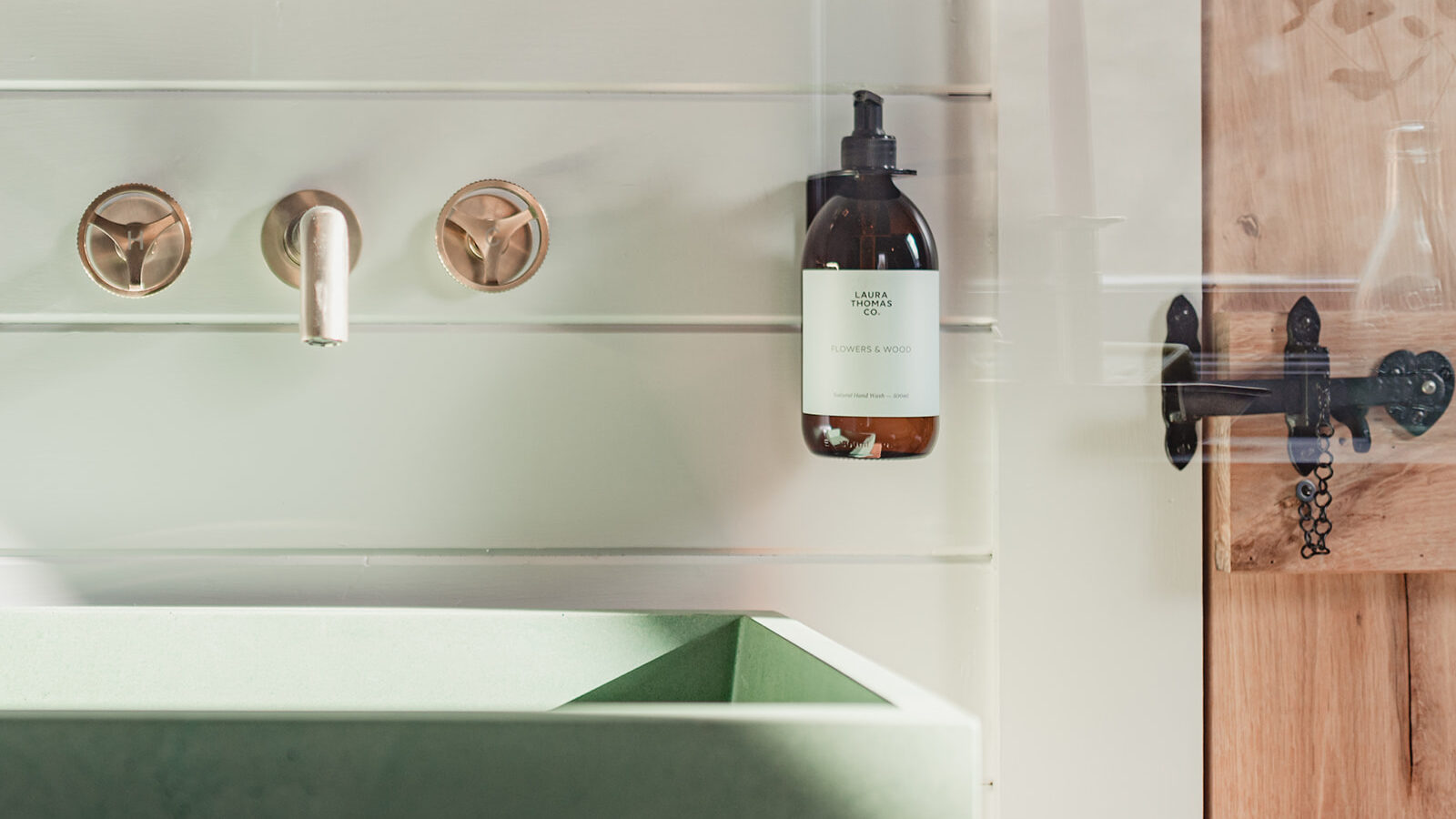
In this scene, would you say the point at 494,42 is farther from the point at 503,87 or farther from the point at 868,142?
the point at 868,142

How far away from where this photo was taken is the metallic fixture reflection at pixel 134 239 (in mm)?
665

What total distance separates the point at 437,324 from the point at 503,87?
19 cm

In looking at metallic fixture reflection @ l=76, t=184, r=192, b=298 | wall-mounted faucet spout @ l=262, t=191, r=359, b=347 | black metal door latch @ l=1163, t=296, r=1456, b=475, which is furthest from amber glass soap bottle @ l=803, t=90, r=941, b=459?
metallic fixture reflection @ l=76, t=184, r=192, b=298

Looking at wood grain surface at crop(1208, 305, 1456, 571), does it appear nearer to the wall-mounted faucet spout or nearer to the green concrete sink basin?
the green concrete sink basin

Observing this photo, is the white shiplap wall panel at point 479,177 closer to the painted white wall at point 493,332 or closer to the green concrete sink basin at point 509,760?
the painted white wall at point 493,332

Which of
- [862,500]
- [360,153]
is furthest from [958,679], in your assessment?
[360,153]

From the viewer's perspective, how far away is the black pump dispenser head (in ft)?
2.07

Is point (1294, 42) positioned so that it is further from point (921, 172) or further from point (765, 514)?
point (765, 514)

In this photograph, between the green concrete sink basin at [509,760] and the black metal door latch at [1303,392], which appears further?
the black metal door latch at [1303,392]

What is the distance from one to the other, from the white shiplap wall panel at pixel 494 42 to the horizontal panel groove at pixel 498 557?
14.2 inches

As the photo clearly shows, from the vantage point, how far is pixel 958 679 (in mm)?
694

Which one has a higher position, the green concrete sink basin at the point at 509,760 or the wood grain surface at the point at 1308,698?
the green concrete sink basin at the point at 509,760

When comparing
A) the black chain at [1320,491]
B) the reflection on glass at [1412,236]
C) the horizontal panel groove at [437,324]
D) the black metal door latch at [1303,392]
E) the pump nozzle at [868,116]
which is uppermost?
the pump nozzle at [868,116]

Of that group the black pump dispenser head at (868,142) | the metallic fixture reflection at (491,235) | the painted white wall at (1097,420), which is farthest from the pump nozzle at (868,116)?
the metallic fixture reflection at (491,235)
